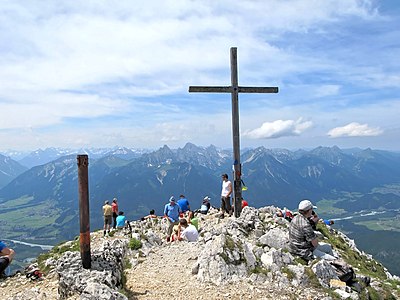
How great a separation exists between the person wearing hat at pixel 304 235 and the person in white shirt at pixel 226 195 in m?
8.13

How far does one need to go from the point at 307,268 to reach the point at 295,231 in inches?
58.3

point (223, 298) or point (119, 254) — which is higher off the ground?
point (119, 254)

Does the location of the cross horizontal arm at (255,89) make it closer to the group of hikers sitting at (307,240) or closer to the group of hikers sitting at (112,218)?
the group of hikers sitting at (307,240)

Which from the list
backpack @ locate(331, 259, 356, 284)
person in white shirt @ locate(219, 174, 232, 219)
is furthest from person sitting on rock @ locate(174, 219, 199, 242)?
backpack @ locate(331, 259, 356, 284)

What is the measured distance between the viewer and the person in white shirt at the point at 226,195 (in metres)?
21.2

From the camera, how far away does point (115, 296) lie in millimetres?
8156

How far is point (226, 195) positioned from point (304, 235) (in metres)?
8.83

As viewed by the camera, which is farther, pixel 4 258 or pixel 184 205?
pixel 184 205

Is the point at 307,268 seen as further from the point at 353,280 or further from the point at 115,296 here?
the point at 115,296

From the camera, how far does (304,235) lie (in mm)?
12898

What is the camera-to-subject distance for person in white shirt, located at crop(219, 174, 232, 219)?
21203mm

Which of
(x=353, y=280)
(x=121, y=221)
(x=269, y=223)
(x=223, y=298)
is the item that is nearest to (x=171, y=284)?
(x=223, y=298)

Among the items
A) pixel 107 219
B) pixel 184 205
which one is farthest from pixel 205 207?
pixel 107 219

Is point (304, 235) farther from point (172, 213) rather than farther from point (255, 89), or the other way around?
point (255, 89)
